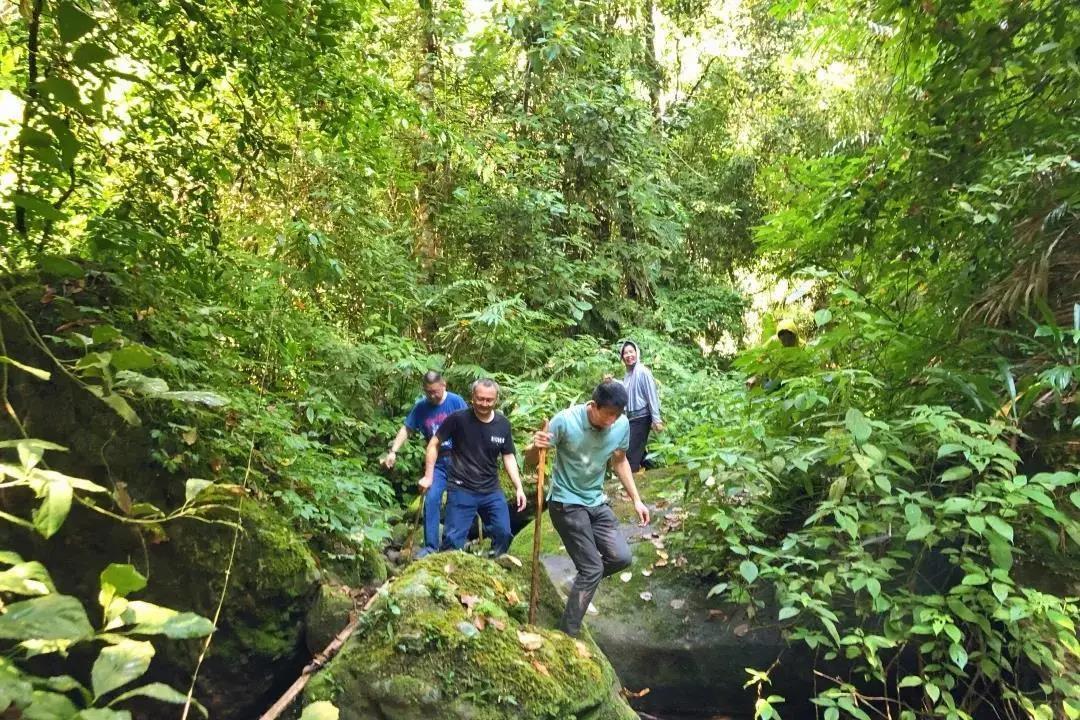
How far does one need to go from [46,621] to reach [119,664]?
0.44ft

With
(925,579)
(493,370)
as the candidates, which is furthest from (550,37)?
(925,579)

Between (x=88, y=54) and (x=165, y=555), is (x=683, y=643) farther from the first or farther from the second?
(x=88, y=54)

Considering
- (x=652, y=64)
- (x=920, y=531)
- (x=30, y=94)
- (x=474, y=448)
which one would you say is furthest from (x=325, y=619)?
(x=652, y=64)

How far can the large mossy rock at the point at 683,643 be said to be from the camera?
4.80 m

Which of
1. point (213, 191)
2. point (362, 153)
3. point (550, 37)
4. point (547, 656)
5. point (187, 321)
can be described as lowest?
point (547, 656)

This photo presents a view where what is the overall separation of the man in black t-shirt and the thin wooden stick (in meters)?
1.27

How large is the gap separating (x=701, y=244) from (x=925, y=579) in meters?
12.8

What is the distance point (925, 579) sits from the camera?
4129mm

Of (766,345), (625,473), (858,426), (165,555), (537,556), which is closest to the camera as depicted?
(858,426)

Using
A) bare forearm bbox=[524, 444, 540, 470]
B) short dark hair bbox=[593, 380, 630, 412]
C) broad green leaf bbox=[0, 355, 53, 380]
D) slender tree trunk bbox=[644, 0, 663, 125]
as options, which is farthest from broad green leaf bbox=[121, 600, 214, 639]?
slender tree trunk bbox=[644, 0, 663, 125]

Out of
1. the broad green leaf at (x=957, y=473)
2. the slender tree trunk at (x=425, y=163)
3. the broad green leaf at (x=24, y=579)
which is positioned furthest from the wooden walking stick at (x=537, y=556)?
the slender tree trunk at (x=425, y=163)

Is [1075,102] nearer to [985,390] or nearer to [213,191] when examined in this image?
[985,390]

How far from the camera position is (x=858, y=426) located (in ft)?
12.8

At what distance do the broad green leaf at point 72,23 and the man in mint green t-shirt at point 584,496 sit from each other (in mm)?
3328
